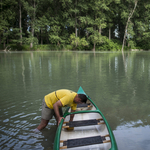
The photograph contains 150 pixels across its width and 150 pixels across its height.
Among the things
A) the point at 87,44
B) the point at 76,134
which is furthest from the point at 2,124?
the point at 87,44

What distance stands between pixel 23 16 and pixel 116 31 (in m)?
28.0

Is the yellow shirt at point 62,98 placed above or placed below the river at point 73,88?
above

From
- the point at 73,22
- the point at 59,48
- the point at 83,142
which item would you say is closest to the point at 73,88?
the point at 83,142

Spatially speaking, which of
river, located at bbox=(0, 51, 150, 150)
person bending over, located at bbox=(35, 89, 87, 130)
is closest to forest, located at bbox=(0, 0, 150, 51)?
river, located at bbox=(0, 51, 150, 150)

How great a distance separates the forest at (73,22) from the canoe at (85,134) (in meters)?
35.2

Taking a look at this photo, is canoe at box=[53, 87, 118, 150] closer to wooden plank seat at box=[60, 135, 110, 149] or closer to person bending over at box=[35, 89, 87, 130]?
wooden plank seat at box=[60, 135, 110, 149]

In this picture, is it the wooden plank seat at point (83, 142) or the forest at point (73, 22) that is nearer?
the wooden plank seat at point (83, 142)

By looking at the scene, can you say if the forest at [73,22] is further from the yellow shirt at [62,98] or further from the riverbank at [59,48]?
the yellow shirt at [62,98]

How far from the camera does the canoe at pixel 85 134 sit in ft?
8.80

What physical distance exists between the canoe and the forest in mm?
35200

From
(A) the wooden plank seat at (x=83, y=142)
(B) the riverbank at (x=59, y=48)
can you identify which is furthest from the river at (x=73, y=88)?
(B) the riverbank at (x=59, y=48)

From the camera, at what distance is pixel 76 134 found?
325cm

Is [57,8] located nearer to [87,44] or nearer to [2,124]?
[87,44]

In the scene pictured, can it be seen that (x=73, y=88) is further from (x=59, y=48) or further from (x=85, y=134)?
(x=59, y=48)
